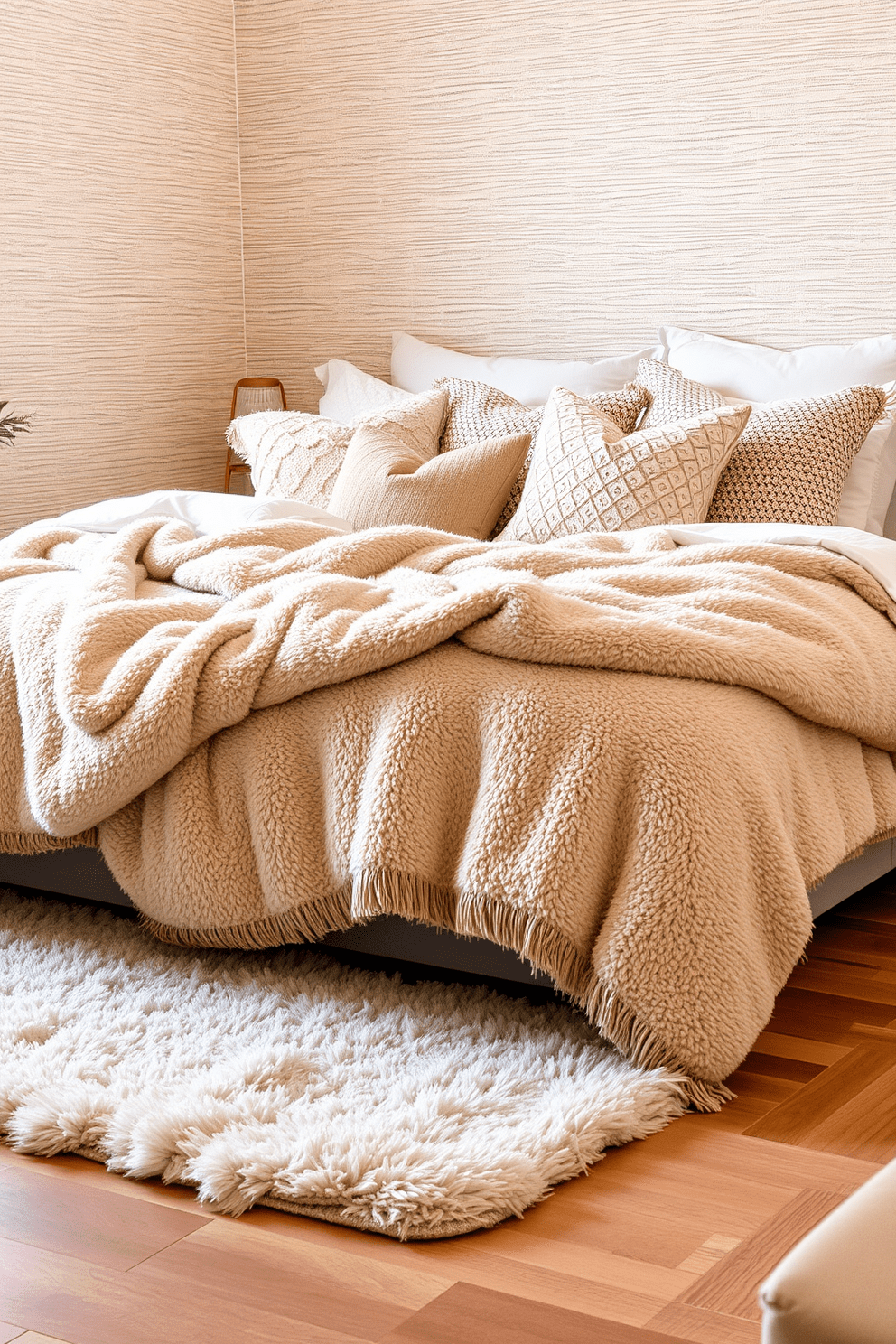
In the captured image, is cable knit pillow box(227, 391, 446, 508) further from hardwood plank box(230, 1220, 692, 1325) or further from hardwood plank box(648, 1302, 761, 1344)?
hardwood plank box(648, 1302, 761, 1344)

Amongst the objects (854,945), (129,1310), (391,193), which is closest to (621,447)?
(854,945)

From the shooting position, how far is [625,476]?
282 centimetres

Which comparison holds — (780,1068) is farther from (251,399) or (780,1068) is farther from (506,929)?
(251,399)

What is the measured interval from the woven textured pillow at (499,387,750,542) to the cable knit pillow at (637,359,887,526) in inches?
2.6

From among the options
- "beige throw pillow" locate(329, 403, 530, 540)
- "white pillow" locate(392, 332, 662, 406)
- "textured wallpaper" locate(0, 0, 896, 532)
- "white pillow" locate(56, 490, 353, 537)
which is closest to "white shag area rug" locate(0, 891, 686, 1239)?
"white pillow" locate(56, 490, 353, 537)

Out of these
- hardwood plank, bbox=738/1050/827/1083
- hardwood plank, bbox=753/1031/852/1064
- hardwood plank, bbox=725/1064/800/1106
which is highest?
hardwood plank, bbox=725/1064/800/1106

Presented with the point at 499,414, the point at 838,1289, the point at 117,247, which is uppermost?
the point at 117,247

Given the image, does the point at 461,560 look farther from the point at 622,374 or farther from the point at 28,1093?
the point at 622,374

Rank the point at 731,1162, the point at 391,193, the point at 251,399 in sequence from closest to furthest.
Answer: the point at 731,1162
the point at 391,193
the point at 251,399

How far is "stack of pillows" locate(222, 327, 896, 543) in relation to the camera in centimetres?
285

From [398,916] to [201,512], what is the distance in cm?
132

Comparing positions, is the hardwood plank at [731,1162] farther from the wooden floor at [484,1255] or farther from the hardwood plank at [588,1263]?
the hardwood plank at [588,1263]

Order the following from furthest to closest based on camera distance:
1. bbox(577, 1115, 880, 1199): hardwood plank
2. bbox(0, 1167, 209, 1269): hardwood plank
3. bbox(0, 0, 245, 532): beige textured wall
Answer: bbox(0, 0, 245, 532): beige textured wall < bbox(577, 1115, 880, 1199): hardwood plank < bbox(0, 1167, 209, 1269): hardwood plank

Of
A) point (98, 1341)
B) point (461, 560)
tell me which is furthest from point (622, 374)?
point (98, 1341)
